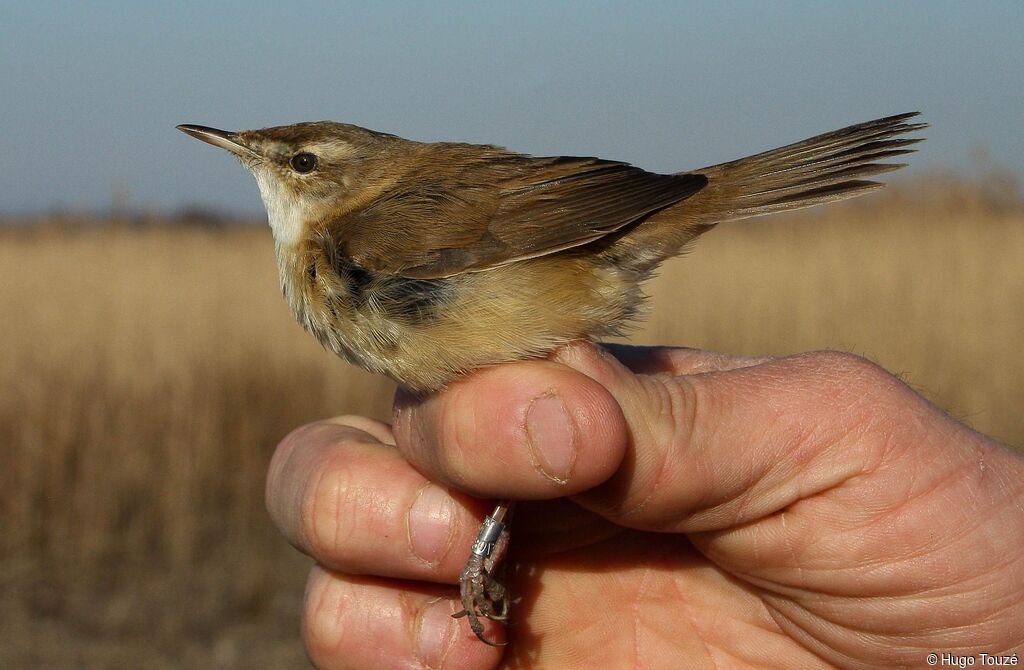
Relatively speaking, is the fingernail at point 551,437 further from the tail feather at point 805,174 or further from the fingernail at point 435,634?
the tail feather at point 805,174

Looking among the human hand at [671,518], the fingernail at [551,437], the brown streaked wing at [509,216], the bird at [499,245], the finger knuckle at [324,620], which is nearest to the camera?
the fingernail at [551,437]

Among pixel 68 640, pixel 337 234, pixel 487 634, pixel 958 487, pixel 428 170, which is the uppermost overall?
pixel 428 170

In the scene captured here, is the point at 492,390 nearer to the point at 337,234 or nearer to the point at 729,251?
the point at 337,234

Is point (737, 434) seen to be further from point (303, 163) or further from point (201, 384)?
point (201, 384)

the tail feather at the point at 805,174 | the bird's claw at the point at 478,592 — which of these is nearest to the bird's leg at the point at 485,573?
the bird's claw at the point at 478,592

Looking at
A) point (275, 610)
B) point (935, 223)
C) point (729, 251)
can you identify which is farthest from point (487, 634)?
point (935, 223)

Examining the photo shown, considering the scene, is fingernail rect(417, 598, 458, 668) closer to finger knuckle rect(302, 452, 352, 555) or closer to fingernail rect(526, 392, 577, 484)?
finger knuckle rect(302, 452, 352, 555)
